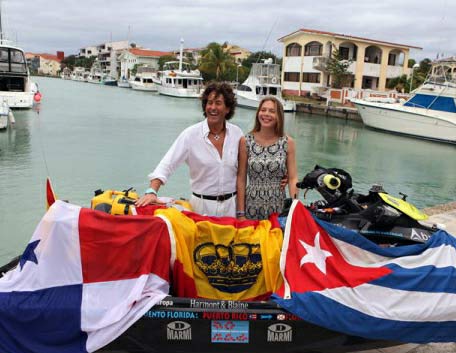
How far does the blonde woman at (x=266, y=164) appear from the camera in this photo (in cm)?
346

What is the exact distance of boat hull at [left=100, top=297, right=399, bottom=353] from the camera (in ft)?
8.86

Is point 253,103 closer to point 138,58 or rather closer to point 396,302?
point 396,302

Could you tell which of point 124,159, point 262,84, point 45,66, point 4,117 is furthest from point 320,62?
point 45,66

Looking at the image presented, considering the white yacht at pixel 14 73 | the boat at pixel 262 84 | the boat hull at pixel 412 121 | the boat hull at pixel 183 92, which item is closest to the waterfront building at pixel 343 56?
the boat at pixel 262 84

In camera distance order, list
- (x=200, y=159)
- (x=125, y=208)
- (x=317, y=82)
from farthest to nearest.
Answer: (x=317, y=82) → (x=200, y=159) → (x=125, y=208)

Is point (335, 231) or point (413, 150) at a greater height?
point (335, 231)

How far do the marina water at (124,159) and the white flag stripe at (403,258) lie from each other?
113 inches

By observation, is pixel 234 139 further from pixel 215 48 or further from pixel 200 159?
pixel 215 48

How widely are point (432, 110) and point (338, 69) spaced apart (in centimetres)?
1981

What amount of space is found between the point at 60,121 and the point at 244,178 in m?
24.2

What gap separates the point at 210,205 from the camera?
3.57 metres

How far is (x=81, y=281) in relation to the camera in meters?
2.74

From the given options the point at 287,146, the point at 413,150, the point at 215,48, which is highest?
the point at 215,48

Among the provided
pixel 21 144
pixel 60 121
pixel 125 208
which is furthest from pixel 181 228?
pixel 60 121
